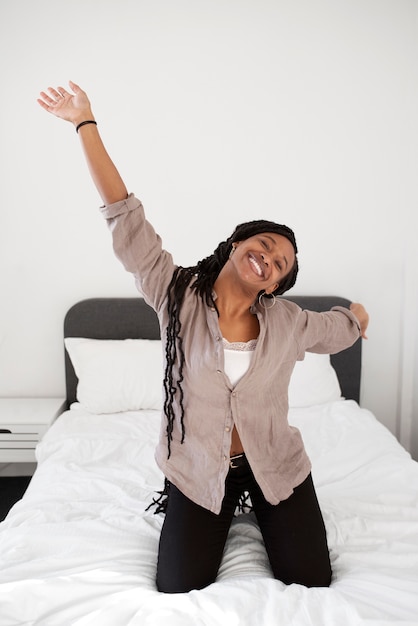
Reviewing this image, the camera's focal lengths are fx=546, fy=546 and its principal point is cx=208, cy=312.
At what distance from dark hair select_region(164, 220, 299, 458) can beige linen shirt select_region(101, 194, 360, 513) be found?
18 millimetres

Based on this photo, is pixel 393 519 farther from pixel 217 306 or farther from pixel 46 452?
pixel 46 452

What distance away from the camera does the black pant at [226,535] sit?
4.47 feet

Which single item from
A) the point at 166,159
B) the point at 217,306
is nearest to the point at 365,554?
the point at 217,306

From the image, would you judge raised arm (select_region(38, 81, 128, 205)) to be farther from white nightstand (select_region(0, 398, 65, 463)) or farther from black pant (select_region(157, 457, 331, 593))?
white nightstand (select_region(0, 398, 65, 463))

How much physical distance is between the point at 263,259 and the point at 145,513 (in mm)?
851

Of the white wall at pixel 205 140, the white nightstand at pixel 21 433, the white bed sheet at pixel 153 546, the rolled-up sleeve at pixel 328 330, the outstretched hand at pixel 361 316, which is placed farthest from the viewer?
the white wall at pixel 205 140

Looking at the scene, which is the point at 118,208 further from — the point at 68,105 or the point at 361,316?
→ the point at 361,316

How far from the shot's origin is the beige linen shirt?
141 cm

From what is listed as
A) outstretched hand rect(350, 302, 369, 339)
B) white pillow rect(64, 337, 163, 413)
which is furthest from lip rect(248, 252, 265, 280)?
white pillow rect(64, 337, 163, 413)

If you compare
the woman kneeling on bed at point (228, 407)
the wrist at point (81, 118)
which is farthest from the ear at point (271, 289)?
the wrist at point (81, 118)

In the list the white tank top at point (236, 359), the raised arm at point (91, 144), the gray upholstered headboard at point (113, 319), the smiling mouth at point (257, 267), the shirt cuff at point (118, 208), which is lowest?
the gray upholstered headboard at point (113, 319)

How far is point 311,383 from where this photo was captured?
102 inches

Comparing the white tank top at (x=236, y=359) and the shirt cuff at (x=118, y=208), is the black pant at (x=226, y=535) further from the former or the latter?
the shirt cuff at (x=118, y=208)

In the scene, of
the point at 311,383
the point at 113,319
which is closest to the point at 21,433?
the point at 113,319
